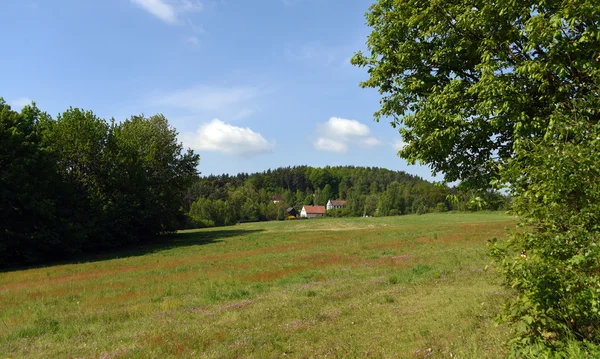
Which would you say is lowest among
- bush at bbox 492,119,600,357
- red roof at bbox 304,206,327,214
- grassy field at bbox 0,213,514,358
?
grassy field at bbox 0,213,514,358

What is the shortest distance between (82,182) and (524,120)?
154ft

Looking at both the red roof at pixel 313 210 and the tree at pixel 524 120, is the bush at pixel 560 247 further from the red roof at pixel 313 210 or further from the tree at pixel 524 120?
the red roof at pixel 313 210

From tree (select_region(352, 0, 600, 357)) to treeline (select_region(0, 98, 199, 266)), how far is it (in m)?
34.6

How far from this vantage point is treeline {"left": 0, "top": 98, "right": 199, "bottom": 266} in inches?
1284

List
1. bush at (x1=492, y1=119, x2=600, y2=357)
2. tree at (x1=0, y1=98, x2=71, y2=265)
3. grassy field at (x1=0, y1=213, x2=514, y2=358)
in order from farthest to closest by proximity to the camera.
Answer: tree at (x1=0, y1=98, x2=71, y2=265), grassy field at (x1=0, y1=213, x2=514, y2=358), bush at (x1=492, y1=119, x2=600, y2=357)

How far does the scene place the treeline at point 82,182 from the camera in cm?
3262

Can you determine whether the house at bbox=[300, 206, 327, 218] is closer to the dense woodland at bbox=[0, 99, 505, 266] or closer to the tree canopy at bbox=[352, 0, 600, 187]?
the dense woodland at bbox=[0, 99, 505, 266]

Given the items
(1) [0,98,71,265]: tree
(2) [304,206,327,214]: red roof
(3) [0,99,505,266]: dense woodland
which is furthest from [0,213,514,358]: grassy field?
(2) [304,206,327,214]: red roof

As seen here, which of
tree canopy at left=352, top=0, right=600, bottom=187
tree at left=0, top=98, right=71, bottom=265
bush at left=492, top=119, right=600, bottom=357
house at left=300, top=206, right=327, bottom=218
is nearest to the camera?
bush at left=492, top=119, right=600, bottom=357

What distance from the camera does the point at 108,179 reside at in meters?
45.1

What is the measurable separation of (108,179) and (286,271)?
34.4m

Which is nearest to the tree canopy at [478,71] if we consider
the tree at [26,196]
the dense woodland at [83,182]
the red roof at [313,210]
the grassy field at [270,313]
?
the dense woodland at [83,182]

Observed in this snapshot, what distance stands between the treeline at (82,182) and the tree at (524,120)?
3457cm

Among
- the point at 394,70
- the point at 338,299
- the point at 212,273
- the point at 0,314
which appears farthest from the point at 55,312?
the point at 394,70
